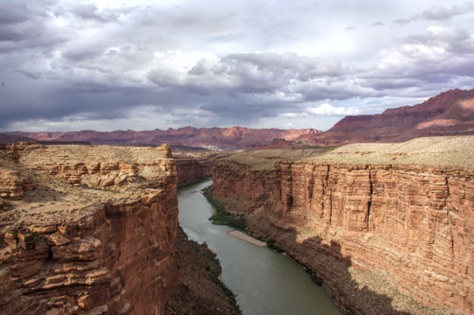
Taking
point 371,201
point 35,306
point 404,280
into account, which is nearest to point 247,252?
point 371,201

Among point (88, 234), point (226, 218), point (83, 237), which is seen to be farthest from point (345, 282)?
point (226, 218)

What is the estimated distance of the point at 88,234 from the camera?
37.4 feet

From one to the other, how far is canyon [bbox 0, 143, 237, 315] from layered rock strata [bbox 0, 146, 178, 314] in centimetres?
3

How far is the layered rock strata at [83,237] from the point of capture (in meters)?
10.1

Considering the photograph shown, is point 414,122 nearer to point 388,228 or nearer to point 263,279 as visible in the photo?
point 388,228

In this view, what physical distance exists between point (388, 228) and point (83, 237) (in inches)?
988

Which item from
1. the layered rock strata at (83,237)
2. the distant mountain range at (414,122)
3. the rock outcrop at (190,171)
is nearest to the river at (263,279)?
the layered rock strata at (83,237)

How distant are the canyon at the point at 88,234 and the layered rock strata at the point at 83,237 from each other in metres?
0.03

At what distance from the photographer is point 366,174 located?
33.8 m

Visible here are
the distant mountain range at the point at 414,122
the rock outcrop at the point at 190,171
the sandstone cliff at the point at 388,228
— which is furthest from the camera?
the distant mountain range at the point at 414,122

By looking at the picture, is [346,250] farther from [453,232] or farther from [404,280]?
[453,232]

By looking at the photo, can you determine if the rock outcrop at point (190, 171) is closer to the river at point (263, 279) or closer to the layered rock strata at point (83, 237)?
the river at point (263, 279)

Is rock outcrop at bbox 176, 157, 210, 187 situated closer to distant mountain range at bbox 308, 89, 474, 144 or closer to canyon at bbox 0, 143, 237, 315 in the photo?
distant mountain range at bbox 308, 89, 474, 144

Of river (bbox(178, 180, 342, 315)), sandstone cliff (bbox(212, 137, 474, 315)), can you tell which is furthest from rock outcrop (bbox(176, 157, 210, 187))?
sandstone cliff (bbox(212, 137, 474, 315))
